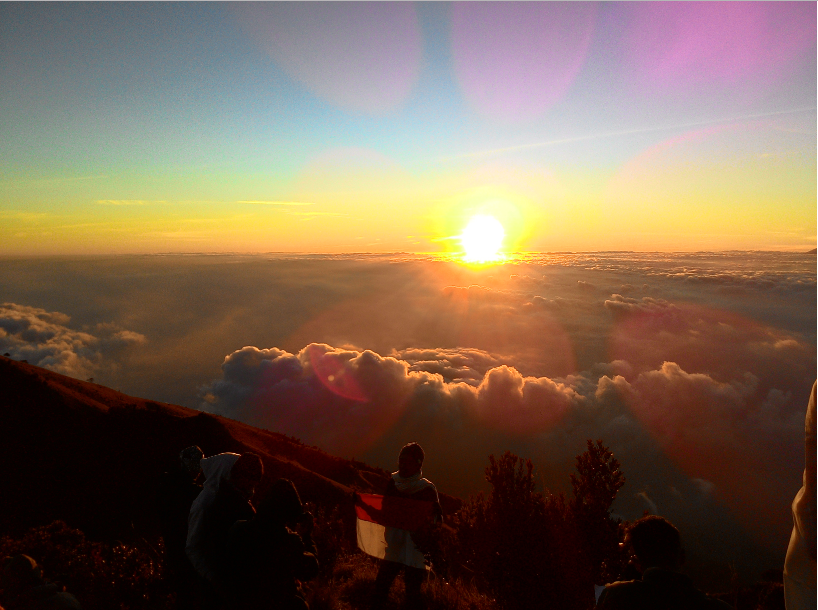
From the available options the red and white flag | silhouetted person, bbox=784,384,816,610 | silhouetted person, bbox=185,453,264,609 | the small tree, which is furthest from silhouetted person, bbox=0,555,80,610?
the small tree

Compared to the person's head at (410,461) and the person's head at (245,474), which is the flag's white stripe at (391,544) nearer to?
the person's head at (410,461)

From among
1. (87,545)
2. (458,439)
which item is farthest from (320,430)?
(87,545)

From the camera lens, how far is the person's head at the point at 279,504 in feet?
7.98

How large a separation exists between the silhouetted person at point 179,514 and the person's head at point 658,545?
254 cm

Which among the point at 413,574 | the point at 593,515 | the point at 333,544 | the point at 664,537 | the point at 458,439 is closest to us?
the point at 664,537

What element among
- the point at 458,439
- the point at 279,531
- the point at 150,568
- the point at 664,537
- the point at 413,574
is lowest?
the point at 458,439

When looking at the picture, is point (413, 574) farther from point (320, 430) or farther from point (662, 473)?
point (662, 473)

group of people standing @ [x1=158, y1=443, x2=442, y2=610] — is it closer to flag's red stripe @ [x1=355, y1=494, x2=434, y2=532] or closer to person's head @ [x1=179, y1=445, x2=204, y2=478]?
person's head @ [x1=179, y1=445, x2=204, y2=478]

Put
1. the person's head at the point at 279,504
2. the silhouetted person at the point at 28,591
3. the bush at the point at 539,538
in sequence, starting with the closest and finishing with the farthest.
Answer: the person's head at the point at 279,504, the silhouetted person at the point at 28,591, the bush at the point at 539,538

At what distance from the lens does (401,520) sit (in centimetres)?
372

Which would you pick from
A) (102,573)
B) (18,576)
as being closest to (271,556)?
(18,576)

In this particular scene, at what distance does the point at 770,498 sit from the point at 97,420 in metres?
152

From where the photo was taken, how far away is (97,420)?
797 inches

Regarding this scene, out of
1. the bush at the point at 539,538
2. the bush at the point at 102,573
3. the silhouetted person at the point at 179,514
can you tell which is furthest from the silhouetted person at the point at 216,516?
the bush at the point at 539,538
